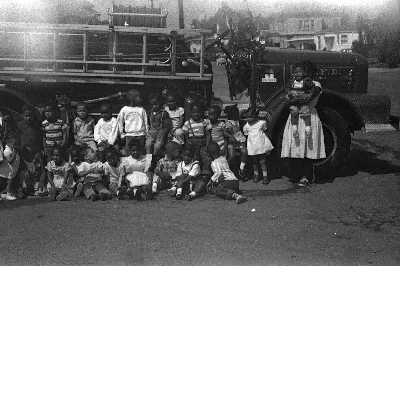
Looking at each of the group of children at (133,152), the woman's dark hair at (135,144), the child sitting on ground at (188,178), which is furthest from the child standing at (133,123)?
the child sitting on ground at (188,178)

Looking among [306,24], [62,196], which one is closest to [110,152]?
[62,196]

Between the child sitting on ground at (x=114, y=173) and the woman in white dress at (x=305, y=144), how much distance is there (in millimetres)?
1326

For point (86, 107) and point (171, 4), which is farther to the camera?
point (86, 107)

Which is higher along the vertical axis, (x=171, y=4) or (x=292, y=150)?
(x=171, y=4)

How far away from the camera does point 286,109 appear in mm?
4910

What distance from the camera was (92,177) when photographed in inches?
179

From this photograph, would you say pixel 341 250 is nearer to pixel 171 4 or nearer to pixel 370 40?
pixel 370 40

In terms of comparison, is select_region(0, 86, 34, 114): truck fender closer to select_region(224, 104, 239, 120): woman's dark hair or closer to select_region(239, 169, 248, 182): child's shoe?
select_region(224, 104, 239, 120): woman's dark hair

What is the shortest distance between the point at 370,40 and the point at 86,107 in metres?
2.30

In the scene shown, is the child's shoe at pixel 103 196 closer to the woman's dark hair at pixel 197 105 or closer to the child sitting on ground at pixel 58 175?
the child sitting on ground at pixel 58 175

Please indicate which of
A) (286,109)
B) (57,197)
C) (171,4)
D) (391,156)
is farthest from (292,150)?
(57,197)

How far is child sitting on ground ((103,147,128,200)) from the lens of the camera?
448 cm

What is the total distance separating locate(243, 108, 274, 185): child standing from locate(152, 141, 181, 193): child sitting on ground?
61 cm

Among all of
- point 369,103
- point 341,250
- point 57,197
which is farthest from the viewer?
point 369,103
